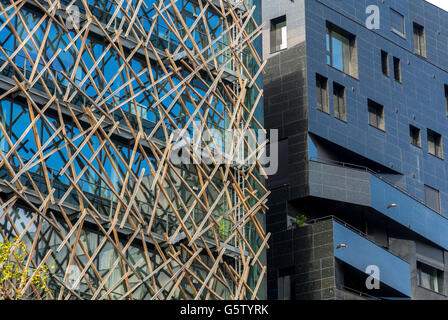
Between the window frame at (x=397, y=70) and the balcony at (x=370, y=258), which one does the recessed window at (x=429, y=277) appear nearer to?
the balcony at (x=370, y=258)

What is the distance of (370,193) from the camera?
4278 centimetres

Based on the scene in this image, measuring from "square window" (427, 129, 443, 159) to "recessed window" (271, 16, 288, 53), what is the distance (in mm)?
9008

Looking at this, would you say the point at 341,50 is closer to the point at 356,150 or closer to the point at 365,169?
the point at 356,150

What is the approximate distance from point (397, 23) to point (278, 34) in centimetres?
694

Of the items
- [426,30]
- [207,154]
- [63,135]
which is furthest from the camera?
[426,30]

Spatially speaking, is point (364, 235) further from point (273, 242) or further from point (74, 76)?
point (74, 76)

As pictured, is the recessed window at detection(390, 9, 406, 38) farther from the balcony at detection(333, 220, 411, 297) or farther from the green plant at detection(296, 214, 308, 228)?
the green plant at detection(296, 214, 308, 228)

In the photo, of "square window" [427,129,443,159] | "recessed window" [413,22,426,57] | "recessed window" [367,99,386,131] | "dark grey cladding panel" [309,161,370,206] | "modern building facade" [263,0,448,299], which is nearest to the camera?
"modern building facade" [263,0,448,299]

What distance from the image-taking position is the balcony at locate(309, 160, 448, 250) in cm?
4197

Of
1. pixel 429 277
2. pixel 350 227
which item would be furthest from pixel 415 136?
pixel 350 227

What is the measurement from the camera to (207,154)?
3644cm

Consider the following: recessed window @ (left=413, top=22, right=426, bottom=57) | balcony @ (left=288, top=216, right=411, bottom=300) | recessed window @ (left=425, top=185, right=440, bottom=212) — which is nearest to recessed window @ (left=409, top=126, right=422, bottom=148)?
recessed window @ (left=425, top=185, right=440, bottom=212)
